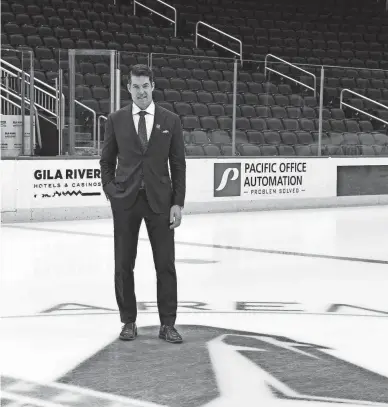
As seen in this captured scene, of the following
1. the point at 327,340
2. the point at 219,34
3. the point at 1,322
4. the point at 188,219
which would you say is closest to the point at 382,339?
the point at 327,340

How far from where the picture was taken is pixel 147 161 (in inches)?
177

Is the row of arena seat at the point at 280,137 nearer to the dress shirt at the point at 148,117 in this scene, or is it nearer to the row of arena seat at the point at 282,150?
the row of arena seat at the point at 282,150

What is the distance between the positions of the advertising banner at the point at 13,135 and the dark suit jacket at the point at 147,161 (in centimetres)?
710

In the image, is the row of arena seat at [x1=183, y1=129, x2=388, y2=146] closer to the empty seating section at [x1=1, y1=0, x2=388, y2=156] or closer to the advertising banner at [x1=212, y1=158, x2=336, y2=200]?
the empty seating section at [x1=1, y1=0, x2=388, y2=156]

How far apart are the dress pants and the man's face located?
441 mm

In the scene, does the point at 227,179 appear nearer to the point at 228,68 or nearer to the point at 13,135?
the point at 228,68

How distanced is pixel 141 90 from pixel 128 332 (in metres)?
1.23

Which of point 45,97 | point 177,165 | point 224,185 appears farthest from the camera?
point 224,185

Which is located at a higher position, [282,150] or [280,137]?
[280,137]

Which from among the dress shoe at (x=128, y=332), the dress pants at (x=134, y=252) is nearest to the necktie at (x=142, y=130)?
the dress pants at (x=134, y=252)

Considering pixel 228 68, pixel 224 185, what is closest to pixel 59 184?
pixel 224 185

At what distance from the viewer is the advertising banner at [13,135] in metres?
11.5

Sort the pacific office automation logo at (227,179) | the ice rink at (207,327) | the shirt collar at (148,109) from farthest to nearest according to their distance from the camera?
the pacific office automation logo at (227,179) → the shirt collar at (148,109) → the ice rink at (207,327)

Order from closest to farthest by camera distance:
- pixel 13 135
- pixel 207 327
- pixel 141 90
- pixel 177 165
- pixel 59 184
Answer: pixel 141 90
pixel 177 165
pixel 207 327
pixel 13 135
pixel 59 184
